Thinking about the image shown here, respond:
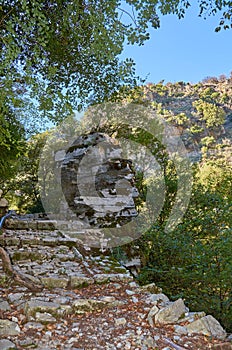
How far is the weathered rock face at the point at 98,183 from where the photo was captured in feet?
18.7

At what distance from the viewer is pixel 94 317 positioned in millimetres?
2467

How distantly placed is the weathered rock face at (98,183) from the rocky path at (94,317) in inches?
84.3

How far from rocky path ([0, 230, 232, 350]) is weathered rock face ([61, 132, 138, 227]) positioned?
7.03 feet

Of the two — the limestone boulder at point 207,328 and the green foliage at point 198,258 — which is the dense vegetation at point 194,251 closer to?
the green foliage at point 198,258

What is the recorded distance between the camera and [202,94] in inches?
1464

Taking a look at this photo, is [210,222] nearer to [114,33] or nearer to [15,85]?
[114,33]

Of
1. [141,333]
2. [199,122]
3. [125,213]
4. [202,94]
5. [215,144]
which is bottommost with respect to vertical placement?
[141,333]

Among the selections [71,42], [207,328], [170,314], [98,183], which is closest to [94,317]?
[170,314]

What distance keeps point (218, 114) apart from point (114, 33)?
111 ft

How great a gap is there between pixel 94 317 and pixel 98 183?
3.66 metres

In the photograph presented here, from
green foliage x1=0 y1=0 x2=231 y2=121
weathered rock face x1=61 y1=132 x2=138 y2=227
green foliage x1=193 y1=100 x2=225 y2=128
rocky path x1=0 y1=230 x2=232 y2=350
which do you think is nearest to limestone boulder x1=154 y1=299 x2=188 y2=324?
rocky path x1=0 y1=230 x2=232 y2=350

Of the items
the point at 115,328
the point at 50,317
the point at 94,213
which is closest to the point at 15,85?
the point at 94,213

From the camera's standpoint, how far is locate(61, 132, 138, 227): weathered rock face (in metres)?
5.70

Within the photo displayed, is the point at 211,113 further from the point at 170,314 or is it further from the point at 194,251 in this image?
the point at 170,314
